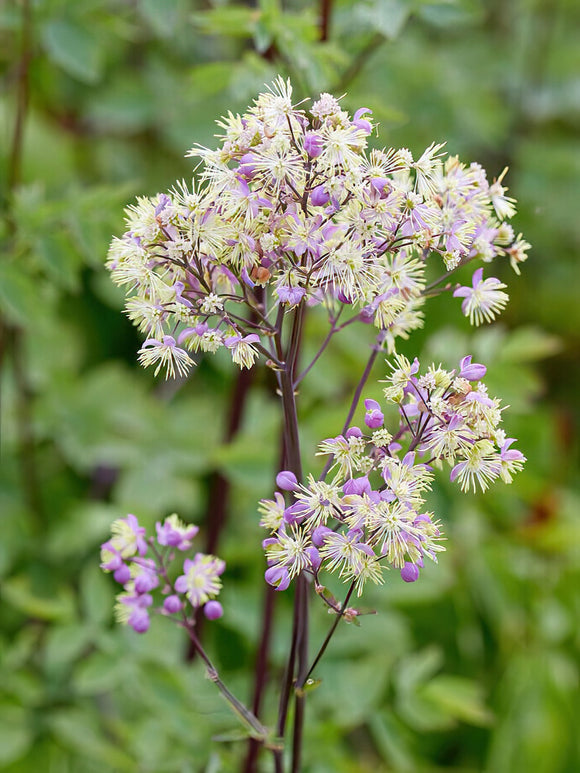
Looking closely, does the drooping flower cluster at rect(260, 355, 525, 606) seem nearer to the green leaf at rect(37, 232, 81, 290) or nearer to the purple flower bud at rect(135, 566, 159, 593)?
the purple flower bud at rect(135, 566, 159, 593)

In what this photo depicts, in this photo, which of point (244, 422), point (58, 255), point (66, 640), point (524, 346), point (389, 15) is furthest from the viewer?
point (244, 422)

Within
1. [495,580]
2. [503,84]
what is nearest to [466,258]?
[495,580]

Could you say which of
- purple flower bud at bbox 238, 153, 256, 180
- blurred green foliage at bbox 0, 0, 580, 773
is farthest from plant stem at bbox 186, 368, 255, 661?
purple flower bud at bbox 238, 153, 256, 180

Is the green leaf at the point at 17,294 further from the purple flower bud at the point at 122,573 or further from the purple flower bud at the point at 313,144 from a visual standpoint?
the purple flower bud at the point at 313,144

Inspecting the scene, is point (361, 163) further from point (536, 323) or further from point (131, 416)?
point (536, 323)

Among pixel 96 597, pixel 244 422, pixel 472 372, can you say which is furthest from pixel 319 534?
pixel 244 422

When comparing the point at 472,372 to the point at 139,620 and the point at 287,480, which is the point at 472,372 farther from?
the point at 139,620

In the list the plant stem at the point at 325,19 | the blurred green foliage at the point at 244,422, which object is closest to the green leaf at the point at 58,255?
the blurred green foliage at the point at 244,422
